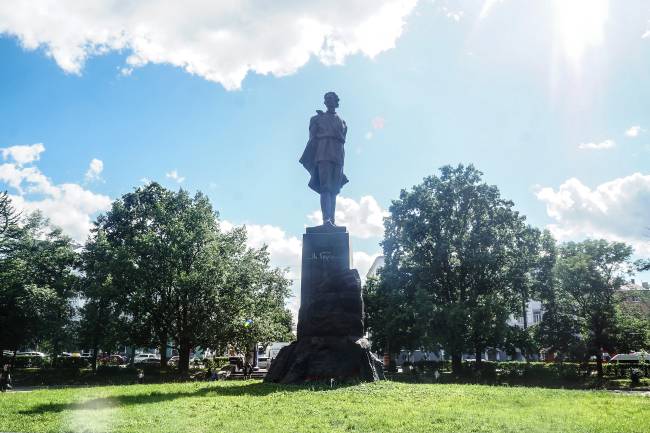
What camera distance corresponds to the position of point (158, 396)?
36.0 feet

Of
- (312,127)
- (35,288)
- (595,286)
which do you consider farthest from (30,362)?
(595,286)

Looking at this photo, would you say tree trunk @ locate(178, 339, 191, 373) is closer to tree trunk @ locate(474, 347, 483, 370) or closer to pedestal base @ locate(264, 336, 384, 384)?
tree trunk @ locate(474, 347, 483, 370)

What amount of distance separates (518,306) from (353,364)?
23.9m

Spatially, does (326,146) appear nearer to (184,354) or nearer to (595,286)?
(184,354)

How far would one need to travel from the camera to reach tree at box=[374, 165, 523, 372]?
101 ft

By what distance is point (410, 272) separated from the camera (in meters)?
32.6

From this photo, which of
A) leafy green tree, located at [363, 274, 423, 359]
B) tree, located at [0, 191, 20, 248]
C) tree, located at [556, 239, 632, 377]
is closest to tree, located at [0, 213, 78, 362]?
tree, located at [0, 191, 20, 248]

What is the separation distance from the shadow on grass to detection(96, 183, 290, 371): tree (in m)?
15.9

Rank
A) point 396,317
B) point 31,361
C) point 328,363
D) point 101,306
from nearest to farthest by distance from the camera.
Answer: point 328,363 → point 101,306 → point 396,317 → point 31,361

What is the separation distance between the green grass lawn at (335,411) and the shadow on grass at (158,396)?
0.08 feet

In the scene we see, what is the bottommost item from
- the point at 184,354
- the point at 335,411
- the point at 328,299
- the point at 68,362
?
the point at 68,362

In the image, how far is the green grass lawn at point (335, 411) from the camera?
291 inches

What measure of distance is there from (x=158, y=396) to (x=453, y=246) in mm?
24196

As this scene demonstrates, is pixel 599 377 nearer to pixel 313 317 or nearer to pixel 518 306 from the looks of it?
pixel 518 306
